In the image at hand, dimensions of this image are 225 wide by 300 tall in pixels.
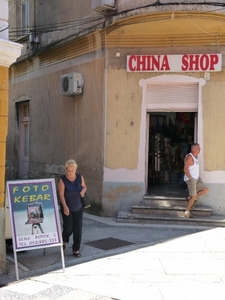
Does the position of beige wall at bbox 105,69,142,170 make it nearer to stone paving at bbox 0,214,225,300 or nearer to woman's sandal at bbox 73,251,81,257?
stone paving at bbox 0,214,225,300

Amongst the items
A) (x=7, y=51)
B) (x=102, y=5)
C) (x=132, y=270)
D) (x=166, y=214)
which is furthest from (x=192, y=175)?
(x=7, y=51)

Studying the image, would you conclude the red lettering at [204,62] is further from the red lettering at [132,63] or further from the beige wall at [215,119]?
the red lettering at [132,63]

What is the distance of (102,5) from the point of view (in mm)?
9461

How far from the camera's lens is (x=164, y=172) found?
12164mm

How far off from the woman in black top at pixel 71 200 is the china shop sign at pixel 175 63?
165 inches

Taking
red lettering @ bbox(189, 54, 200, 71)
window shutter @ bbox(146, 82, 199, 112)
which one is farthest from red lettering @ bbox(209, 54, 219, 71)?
window shutter @ bbox(146, 82, 199, 112)

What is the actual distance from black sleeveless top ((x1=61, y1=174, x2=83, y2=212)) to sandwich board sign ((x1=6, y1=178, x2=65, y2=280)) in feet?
1.41

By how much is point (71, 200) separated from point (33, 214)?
0.80m

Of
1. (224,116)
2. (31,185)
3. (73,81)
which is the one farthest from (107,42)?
(31,185)

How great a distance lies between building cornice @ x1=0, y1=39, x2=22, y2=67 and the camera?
5.90 meters

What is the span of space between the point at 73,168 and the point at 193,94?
14.9 feet

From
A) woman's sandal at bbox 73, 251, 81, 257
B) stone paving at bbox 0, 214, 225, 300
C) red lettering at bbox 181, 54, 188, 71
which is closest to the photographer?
stone paving at bbox 0, 214, 225, 300

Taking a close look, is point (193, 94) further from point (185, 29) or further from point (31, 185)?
point (31, 185)

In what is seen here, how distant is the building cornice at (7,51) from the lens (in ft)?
19.4
